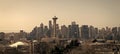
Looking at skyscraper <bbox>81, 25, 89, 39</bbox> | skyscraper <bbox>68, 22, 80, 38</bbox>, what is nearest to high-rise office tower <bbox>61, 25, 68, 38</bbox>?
skyscraper <bbox>68, 22, 80, 38</bbox>

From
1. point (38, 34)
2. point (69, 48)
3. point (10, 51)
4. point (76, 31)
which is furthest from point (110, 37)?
point (10, 51)

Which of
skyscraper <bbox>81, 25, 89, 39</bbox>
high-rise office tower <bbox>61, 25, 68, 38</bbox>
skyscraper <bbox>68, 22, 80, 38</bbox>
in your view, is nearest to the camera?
skyscraper <bbox>68, 22, 80, 38</bbox>

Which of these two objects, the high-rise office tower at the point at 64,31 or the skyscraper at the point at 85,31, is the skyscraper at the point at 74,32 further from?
the skyscraper at the point at 85,31

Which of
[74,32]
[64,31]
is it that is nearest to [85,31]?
[74,32]

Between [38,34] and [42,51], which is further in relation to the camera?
[38,34]

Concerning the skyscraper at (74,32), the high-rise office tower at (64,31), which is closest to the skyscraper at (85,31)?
the skyscraper at (74,32)

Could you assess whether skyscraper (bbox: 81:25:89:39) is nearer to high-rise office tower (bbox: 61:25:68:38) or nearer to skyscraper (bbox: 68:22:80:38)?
skyscraper (bbox: 68:22:80:38)

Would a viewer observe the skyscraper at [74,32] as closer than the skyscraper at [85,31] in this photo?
Yes

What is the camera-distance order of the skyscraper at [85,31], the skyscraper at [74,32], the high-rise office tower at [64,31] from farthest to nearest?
the skyscraper at [85,31]
the high-rise office tower at [64,31]
the skyscraper at [74,32]

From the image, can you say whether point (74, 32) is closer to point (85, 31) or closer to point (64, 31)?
point (64, 31)

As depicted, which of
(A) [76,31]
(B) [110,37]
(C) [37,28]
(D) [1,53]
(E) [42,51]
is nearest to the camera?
(D) [1,53]

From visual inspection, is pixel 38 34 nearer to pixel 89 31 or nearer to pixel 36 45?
pixel 89 31
